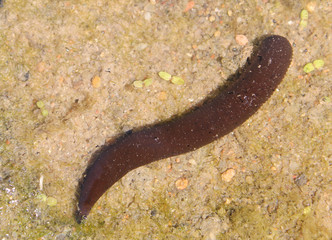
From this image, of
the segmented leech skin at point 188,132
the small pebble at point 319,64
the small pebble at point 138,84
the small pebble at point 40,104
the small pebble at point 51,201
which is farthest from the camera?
the small pebble at point 319,64

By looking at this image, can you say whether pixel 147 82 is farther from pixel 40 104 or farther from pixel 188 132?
pixel 40 104

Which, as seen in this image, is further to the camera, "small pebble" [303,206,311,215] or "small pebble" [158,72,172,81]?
"small pebble" [158,72,172,81]

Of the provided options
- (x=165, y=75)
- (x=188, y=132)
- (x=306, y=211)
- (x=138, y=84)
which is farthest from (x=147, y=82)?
(x=306, y=211)

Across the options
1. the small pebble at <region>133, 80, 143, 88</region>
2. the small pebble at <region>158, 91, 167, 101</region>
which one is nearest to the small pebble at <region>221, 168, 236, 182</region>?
the small pebble at <region>158, 91, 167, 101</region>

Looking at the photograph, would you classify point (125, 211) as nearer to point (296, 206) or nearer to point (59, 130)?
point (59, 130)

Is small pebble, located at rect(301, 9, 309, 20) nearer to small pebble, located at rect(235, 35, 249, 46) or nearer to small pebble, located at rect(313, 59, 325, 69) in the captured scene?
small pebble, located at rect(313, 59, 325, 69)

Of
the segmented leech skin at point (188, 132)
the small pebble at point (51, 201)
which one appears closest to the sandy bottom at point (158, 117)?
the small pebble at point (51, 201)

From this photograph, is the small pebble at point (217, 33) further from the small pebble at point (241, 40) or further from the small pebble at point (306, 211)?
the small pebble at point (306, 211)
